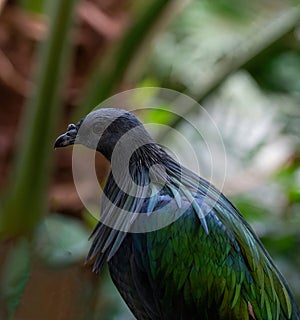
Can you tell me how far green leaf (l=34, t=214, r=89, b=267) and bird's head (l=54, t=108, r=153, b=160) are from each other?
548 mm

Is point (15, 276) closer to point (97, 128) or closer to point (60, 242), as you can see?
point (97, 128)

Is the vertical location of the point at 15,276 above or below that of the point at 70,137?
below

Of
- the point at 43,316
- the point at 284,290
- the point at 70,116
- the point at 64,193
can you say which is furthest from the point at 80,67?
the point at 284,290

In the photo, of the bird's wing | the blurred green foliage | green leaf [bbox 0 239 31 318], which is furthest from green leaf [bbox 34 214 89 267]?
the bird's wing

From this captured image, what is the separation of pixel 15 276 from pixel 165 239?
0.30 metres

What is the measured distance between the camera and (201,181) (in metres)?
0.82

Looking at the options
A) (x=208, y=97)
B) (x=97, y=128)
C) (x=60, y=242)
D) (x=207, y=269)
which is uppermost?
(x=208, y=97)

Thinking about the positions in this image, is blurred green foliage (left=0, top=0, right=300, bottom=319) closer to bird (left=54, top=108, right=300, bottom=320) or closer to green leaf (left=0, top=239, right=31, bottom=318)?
green leaf (left=0, top=239, right=31, bottom=318)

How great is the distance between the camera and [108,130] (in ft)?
2.40

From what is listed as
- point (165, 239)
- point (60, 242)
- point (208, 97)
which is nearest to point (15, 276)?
point (165, 239)

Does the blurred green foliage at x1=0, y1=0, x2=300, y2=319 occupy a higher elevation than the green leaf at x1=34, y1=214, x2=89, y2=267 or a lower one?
higher

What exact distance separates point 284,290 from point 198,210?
0.16m

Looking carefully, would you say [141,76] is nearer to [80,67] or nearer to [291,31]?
[80,67]

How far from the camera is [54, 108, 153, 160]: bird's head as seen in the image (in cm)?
73
